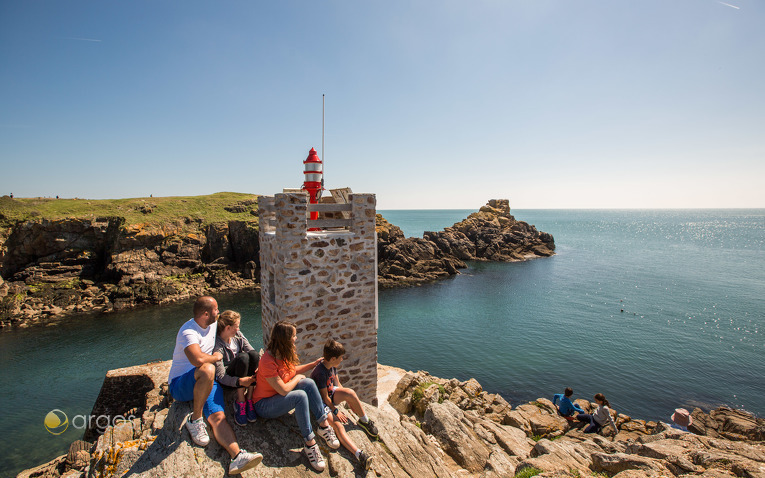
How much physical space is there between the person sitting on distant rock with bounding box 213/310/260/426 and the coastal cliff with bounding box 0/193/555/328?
3106cm

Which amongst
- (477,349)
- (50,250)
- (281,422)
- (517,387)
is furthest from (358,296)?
(50,250)

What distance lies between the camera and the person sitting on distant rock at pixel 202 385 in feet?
13.8

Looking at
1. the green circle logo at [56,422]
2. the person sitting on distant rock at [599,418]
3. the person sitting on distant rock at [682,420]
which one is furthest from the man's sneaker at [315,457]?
the green circle logo at [56,422]

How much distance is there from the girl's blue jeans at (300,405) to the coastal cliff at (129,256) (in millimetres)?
31683

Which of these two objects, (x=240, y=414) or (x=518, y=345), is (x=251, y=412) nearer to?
(x=240, y=414)

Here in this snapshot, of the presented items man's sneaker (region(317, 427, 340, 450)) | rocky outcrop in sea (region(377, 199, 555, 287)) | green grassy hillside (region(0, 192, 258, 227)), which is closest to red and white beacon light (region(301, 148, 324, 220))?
man's sneaker (region(317, 427, 340, 450))

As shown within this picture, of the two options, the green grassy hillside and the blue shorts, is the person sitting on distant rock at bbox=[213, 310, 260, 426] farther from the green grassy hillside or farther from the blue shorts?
the green grassy hillside

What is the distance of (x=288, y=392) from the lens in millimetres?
4719

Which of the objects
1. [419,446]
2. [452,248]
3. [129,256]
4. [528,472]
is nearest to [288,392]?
[419,446]

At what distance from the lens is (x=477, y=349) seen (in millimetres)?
22281

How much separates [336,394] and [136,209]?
1828 inches

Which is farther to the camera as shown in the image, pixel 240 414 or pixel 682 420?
pixel 682 420

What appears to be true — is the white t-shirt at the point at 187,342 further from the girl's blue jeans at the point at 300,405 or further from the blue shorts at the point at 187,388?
the girl's blue jeans at the point at 300,405

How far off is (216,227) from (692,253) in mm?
81373
